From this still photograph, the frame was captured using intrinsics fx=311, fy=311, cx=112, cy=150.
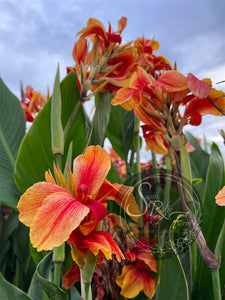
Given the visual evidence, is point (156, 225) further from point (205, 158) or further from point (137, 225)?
point (205, 158)

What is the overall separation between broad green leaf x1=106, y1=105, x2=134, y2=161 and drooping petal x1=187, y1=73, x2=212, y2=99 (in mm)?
419

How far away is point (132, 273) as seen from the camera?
1.81 ft

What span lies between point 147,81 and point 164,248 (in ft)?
0.87

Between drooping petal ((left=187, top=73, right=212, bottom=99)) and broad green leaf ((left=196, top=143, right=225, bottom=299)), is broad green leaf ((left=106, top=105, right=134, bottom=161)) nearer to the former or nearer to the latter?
broad green leaf ((left=196, top=143, right=225, bottom=299))

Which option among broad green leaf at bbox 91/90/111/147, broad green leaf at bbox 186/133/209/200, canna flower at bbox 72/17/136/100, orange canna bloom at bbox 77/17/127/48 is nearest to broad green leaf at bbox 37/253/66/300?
broad green leaf at bbox 91/90/111/147

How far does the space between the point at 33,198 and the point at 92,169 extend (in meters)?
0.07

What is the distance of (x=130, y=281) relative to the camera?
540 millimetres

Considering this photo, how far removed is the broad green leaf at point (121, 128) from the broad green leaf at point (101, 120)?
143mm

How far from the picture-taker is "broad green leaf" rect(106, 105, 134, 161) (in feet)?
2.84

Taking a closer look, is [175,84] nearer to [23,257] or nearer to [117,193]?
[117,193]

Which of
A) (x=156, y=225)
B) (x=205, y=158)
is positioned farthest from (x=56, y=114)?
(x=205, y=158)

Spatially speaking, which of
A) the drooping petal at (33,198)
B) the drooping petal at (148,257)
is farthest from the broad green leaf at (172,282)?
the drooping petal at (33,198)

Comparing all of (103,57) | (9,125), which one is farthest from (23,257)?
(103,57)

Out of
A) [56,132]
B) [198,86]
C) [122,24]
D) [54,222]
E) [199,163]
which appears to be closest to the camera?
[54,222]
